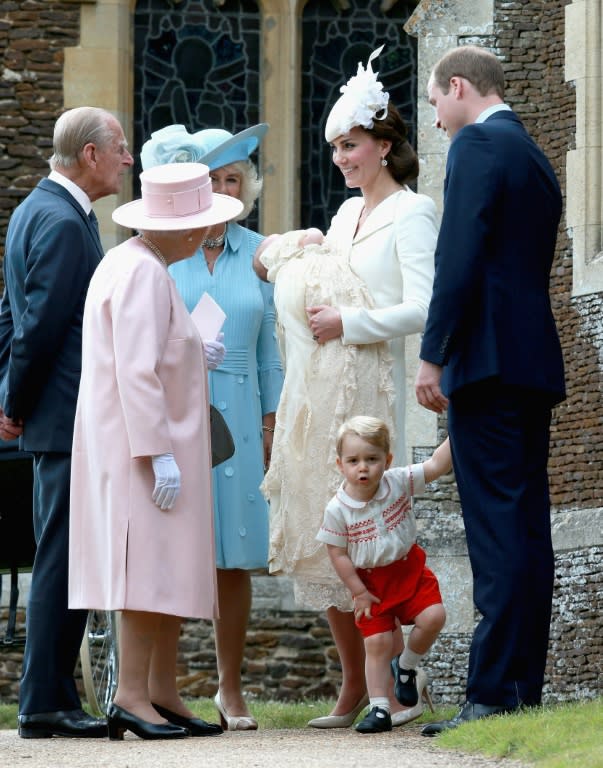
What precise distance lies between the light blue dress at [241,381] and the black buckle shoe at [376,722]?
2.70 feet

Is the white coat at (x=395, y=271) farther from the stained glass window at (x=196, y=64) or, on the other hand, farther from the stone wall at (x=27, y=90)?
the stained glass window at (x=196, y=64)

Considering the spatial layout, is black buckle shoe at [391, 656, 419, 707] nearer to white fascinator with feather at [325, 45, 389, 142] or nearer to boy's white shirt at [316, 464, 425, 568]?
boy's white shirt at [316, 464, 425, 568]

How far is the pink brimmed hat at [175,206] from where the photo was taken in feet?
19.4

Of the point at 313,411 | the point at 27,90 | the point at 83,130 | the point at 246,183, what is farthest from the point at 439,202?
the point at 83,130

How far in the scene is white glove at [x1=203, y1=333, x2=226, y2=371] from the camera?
20.1ft

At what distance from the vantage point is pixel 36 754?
5.39m

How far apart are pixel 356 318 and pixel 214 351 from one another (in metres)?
0.52

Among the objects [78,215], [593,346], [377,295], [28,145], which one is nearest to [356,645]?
[377,295]

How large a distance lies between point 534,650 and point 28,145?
7573mm

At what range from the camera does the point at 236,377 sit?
22.0 feet

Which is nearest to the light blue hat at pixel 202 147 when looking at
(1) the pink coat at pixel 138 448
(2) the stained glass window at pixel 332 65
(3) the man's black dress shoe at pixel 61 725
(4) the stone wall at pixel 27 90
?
(1) the pink coat at pixel 138 448

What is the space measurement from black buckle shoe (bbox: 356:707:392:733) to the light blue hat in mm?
2077

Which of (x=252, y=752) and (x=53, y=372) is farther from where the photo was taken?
(x=53, y=372)

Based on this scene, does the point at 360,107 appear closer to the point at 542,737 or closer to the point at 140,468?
the point at 140,468
